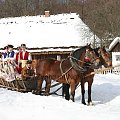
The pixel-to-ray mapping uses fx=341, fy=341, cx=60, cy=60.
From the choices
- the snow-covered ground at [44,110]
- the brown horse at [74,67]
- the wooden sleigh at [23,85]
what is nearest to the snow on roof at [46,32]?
the wooden sleigh at [23,85]

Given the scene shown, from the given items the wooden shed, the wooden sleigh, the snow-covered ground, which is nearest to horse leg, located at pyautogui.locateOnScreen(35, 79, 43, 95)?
the wooden sleigh

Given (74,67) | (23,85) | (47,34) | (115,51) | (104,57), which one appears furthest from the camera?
(115,51)

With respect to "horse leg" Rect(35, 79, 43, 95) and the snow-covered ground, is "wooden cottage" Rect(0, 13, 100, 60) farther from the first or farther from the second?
the snow-covered ground

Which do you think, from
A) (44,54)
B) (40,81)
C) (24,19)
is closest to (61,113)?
(40,81)

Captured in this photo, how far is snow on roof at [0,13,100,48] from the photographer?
29.9 metres

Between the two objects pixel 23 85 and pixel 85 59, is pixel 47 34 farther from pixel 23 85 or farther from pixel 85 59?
pixel 85 59

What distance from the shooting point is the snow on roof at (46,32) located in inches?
1177

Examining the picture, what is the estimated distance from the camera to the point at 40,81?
11.0 m

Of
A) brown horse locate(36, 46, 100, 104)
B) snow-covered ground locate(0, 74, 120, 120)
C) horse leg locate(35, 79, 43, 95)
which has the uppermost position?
brown horse locate(36, 46, 100, 104)

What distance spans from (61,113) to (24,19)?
2830cm

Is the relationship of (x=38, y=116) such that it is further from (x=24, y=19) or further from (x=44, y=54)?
(x=24, y=19)

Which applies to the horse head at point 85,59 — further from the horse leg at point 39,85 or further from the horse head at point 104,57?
the horse leg at point 39,85

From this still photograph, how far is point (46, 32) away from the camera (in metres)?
31.8

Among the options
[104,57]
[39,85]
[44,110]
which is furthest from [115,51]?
[44,110]
